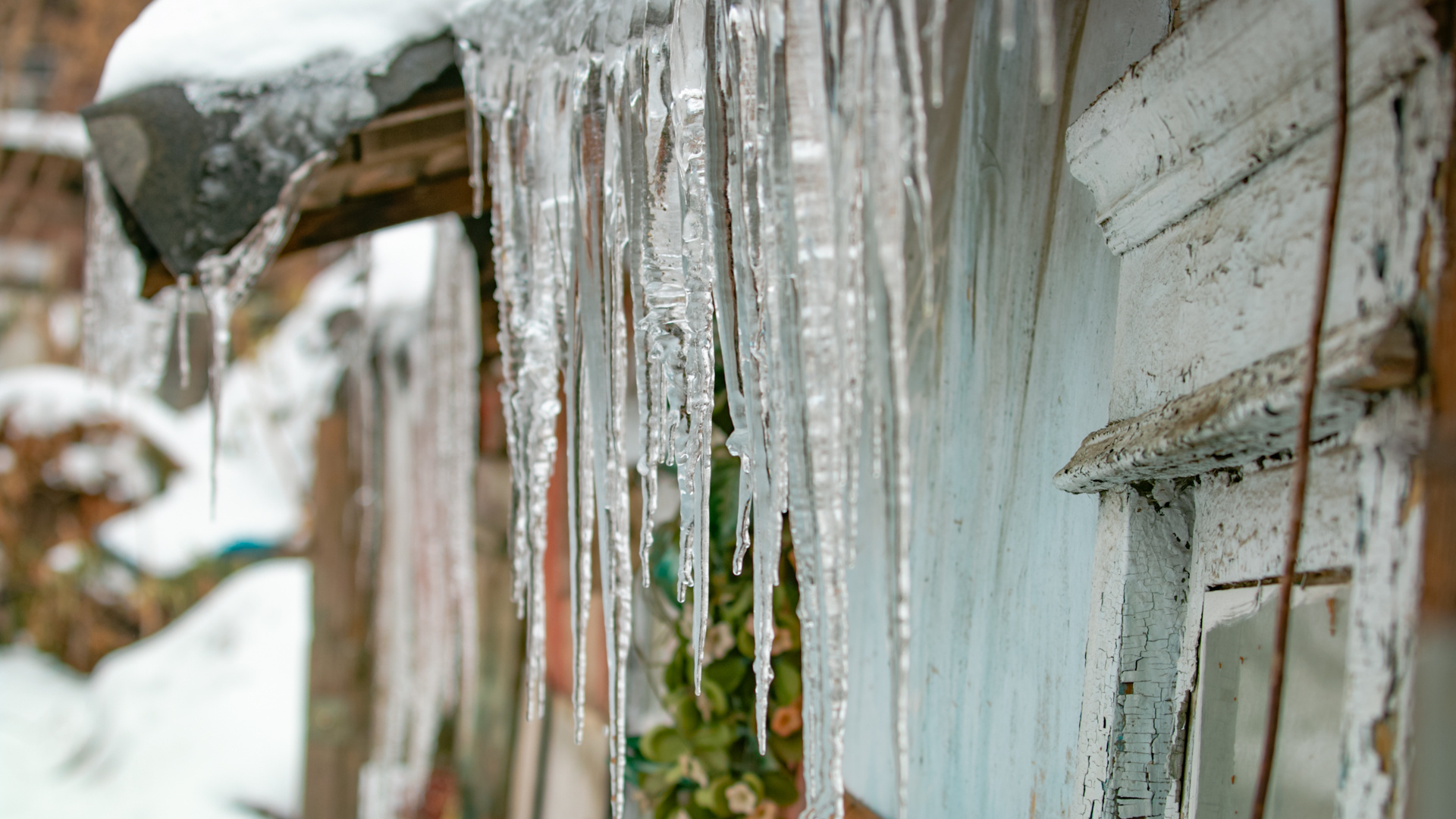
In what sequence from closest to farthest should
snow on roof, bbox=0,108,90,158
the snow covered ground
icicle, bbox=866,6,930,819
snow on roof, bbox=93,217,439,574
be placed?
icicle, bbox=866,6,930,819 < snow on roof, bbox=0,108,90,158 < the snow covered ground < snow on roof, bbox=93,217,439,574

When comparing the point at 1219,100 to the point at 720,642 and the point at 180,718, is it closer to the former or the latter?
the point at 720,642

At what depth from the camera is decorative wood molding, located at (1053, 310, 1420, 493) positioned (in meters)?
0.58

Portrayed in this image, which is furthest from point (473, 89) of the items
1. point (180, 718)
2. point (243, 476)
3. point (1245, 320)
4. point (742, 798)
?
point (243, 476)

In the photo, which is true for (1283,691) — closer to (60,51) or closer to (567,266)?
(567,266)

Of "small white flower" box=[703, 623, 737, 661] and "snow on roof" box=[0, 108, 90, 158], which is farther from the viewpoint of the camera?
"snow on roof" box=[0, 108, 90, 158]

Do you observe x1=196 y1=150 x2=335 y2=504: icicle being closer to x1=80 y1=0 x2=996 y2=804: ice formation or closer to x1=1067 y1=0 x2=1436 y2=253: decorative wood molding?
x1=80 y1=0 x2=996 y2=804: ice formation

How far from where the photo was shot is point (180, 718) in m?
6.83

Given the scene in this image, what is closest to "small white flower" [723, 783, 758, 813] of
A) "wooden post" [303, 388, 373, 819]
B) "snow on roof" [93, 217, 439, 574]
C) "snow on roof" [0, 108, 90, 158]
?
"wooden post" [303, 388, 373, 819]

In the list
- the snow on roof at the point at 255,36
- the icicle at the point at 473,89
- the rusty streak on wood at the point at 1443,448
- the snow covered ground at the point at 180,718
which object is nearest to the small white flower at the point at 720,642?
the icicle at the point at 473,89

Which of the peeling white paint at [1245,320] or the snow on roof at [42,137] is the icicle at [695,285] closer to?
the peeling white paint at [1245,320]

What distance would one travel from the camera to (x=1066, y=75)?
3.91ft

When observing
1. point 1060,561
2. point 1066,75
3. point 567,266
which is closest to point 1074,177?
point 1066,75

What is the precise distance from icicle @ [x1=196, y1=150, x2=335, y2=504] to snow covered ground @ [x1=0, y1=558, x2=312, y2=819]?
4493 millimetres

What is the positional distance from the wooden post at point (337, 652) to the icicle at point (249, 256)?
110 inches
